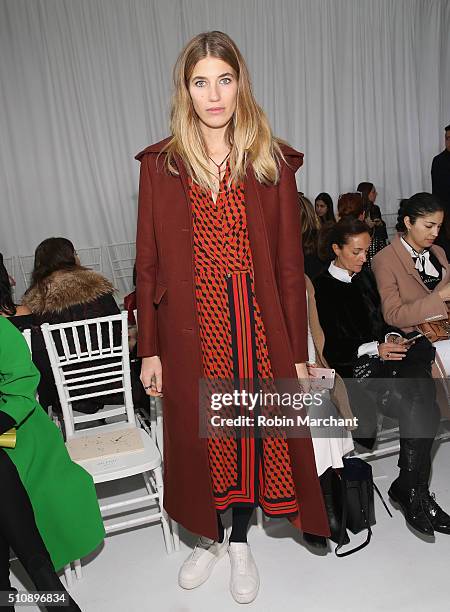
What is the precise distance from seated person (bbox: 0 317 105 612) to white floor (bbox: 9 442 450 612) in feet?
0.77

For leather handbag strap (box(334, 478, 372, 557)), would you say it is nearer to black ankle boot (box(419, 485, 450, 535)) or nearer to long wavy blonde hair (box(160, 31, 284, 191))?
black ankle boot (box(419, 485, 450, 535))

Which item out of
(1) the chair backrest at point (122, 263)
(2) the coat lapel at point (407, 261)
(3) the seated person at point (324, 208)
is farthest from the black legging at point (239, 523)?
(1) the chair backrest at point (122, 263)

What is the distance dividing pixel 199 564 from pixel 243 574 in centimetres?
17

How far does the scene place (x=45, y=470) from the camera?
2.04 m

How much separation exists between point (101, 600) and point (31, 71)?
19.2 feet

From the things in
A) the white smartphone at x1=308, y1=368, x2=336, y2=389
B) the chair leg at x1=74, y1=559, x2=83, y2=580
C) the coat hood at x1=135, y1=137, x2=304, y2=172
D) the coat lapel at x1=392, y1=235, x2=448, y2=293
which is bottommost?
the chair leg at x1=74, y1=559, x2=83, y2=580

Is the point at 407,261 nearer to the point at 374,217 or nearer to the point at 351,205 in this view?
the point at 351,205

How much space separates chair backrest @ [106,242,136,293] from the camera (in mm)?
6793

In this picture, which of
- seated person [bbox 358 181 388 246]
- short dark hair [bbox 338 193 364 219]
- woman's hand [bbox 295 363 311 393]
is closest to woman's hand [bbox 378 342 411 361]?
woman's hand [bbox 295 363 311 393]

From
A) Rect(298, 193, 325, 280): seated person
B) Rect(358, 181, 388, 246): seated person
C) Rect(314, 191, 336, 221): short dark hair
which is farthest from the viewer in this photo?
Rect(314, 191, 336, 221): short dark hair

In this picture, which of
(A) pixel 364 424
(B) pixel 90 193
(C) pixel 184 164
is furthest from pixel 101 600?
(B) pixel 90 193

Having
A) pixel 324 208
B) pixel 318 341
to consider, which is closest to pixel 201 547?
pixel 318 341

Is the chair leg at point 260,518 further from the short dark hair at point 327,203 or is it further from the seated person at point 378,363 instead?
the short dark hair at point 327,203

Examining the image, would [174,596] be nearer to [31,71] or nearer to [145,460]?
[145,460]
